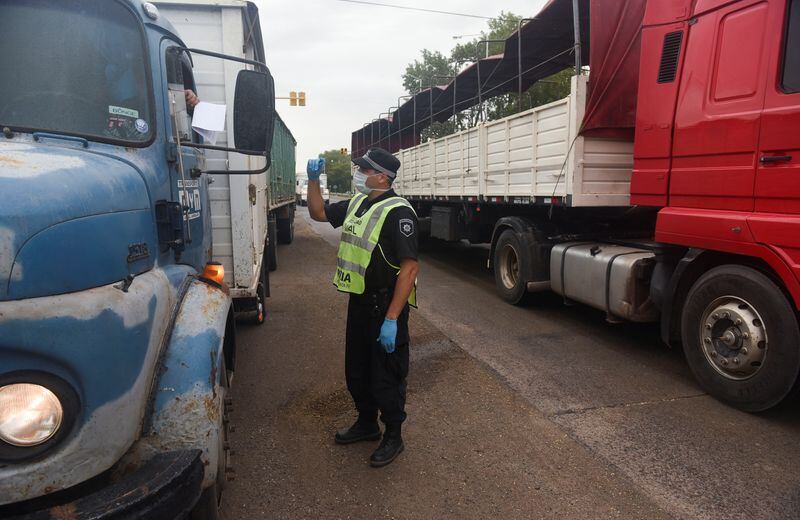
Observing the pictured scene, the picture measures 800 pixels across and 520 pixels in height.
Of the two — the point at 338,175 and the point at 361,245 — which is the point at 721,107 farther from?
the point at 338,175

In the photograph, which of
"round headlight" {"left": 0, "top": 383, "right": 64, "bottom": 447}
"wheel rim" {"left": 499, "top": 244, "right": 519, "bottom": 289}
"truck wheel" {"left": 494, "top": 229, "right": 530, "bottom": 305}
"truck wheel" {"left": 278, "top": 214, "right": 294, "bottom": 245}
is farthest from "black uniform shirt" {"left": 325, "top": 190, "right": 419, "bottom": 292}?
"truck wheel" {"left": 278, "top": 214, "right": 294, "bottom": 245}

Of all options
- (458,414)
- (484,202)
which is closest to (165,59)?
(458,414)

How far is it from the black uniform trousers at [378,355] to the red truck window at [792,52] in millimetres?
2648

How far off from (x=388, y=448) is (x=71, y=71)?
235 cm

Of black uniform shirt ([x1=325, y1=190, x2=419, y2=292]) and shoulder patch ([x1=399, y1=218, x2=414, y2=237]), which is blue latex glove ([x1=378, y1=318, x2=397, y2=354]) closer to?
black uniform shirt ([x1=325, y1=190, x2=419, y2=292])

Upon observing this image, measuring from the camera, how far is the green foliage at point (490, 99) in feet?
34.7

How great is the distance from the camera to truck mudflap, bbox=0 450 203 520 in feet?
4.60

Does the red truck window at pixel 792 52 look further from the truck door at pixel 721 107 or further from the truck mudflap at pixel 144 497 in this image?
the truck mudflap at pixel 144 497

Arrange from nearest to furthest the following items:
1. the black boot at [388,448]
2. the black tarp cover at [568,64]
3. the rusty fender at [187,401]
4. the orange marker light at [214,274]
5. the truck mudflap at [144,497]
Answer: the truck mudflap at [144,497]
the rusty fender at [187,401]
the orange marker light at [214,274]
the black boot at [388,448]
the black tarp cover at [568,64]

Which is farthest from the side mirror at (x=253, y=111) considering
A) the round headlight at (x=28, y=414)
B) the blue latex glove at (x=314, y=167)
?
the round headlight at (x=28, y=414)

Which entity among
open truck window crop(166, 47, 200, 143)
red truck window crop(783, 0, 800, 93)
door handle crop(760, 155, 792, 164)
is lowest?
door handle crop(760, 155, 792, 164)

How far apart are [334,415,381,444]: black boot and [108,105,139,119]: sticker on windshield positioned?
2.04 metres

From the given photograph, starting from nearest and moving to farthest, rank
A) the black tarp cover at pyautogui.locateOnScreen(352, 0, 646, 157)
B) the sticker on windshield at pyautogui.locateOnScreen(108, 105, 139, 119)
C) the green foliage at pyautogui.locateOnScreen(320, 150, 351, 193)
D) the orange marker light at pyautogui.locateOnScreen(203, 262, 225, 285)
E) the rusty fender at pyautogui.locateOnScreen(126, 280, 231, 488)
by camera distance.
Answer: the rusty fender at pyautogui.locateOnScreen(126, 280, 231, 488) → the sticker on windshield at pyautogui.locateOnScreen(108, 105, 139, 119) → the orange marker light at pyautogui.locateOnScreen(203, 262, 225, 285) → the black tarp cover at pyautogui.locateOnScreen(352, 0, 646, 157) → the green foliage at pyautogui.locateOnScreen(320, 150, 351, 193)

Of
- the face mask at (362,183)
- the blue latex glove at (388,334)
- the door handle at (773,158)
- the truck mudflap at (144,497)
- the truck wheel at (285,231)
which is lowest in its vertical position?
the truck wheel at (285,231)
